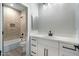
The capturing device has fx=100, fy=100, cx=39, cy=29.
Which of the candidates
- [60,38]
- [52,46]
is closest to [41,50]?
[52,46]

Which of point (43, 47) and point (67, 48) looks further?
point (43, 47)

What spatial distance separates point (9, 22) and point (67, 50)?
90 centimetres

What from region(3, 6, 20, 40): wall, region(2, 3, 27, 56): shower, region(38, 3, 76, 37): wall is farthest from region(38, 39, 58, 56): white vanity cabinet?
region(3, 6, 20, 40): wall

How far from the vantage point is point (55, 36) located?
142 centimetres

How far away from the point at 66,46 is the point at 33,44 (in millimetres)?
472

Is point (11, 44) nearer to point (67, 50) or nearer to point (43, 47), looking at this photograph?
point (43, 47)

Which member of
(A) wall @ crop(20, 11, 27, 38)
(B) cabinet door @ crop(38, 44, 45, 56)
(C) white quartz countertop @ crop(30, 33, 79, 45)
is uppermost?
(A) wall @ crop(20, 11, 27, 38)

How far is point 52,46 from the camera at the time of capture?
1413 millimetres

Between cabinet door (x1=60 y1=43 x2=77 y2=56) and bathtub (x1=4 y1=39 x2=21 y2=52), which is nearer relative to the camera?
cabinet door (x1=60 y1=43 x2=77 y2=56)

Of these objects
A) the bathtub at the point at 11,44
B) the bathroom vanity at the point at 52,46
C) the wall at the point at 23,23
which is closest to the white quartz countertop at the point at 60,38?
the bathroom vanity at the point at 52,46

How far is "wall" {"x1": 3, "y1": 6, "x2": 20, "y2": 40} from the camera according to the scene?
56.5 inches

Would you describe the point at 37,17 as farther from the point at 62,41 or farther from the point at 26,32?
the point at 62,41

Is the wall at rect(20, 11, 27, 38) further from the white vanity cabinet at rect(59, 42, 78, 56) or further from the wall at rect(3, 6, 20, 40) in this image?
the white vanity cabinet at rect(59, 42, 78, 56)

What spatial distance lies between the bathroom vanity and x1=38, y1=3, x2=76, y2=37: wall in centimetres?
9
